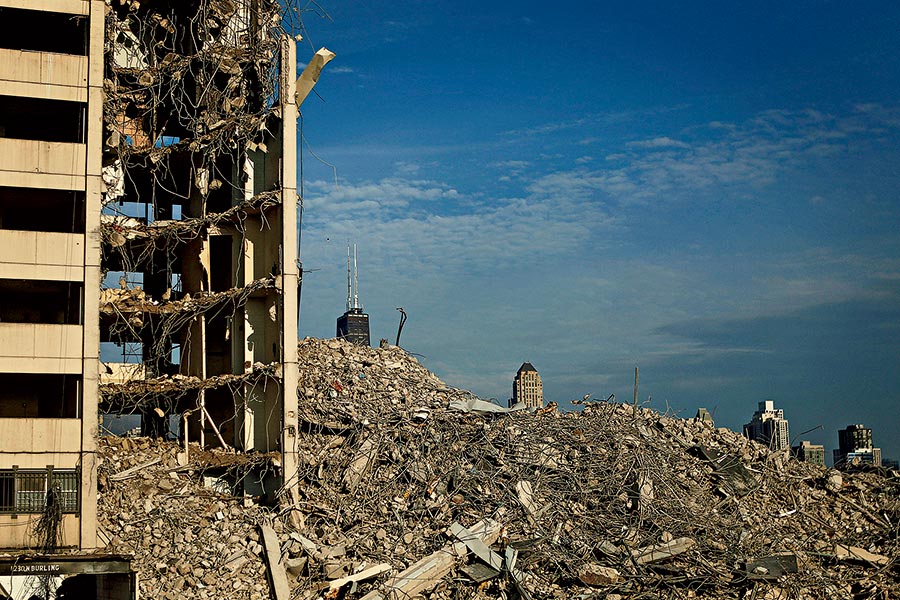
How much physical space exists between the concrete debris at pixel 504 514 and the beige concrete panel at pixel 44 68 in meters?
9.33

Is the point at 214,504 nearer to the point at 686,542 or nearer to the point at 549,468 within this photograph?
the point at 549,468

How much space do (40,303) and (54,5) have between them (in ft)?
26.3

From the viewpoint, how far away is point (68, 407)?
26.5 m

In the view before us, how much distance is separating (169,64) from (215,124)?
231 centimetres

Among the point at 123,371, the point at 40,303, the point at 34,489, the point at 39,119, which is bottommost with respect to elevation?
the point at 34,489

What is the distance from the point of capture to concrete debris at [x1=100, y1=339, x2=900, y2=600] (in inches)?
847

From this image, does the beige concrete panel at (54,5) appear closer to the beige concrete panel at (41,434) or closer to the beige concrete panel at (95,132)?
the beige concrete panel at (95,132)

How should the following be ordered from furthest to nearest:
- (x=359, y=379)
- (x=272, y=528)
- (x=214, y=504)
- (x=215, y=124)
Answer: (x=359, y=379) → (x=215, y=124) → (x=214, y=504) → (x=272, y=528)

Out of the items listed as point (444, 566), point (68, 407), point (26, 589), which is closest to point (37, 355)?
point (68, 407)

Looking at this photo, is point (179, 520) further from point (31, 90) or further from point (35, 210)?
point (31, 90)

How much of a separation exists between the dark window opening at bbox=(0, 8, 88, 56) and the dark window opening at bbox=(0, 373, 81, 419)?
8.55 m

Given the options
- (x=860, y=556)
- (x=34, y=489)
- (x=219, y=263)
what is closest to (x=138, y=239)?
(x=219, y=263)

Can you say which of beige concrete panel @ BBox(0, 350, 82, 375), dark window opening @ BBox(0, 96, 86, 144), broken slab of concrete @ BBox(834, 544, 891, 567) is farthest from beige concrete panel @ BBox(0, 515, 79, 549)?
broken slab of concrete @ BBox(834, 544, 891, 567)

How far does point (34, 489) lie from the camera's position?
2292cm
